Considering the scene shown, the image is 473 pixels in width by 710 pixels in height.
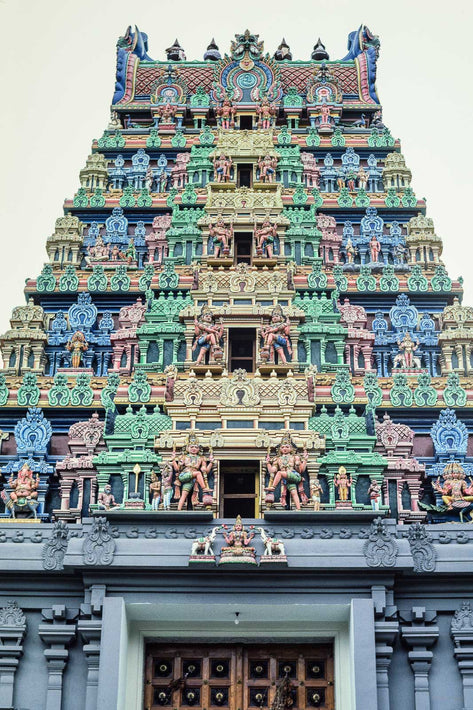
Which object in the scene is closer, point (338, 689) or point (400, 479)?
point (338, 689)

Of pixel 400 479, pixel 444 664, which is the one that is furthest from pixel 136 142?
pixel 444 664

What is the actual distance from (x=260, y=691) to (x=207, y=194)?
58.0 feet

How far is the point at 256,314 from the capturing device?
33.2 meters

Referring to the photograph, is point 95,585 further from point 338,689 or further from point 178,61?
point 178,61

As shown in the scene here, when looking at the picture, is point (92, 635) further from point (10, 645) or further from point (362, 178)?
point (362, 178)

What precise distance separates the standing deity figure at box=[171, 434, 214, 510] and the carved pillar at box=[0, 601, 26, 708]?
4502 millimetres

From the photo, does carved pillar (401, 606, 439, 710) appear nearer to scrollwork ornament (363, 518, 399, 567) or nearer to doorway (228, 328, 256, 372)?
scrollwork ornament (363, 518, 399, 567)

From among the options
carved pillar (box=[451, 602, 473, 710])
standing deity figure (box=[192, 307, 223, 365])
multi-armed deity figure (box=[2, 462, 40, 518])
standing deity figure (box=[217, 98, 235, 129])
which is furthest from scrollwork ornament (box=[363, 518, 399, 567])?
standing deity figure (box=[217, 98, 235, 129])

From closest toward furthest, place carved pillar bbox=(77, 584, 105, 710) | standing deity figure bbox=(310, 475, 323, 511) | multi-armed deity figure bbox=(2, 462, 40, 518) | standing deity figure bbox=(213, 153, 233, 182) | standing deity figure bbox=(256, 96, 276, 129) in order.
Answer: carved pillar bbox=(77, 584, 105, 710) → standing deity figure bbox=(310, 475, 323, 511) → multi-armed deity figure bbox=(2, 462, 40, 518) → standing deity figure bbox=(213, 153, 233, 182) → standing deity figure bbox=(256, 96, 276, 129)

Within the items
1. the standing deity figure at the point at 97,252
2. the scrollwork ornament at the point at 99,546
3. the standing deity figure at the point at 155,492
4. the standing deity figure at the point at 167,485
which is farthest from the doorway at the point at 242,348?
the scrollwork ornament at the point at 99,546

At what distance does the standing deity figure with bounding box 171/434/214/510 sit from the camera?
94.1ft

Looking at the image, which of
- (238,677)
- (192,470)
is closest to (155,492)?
(192,470)

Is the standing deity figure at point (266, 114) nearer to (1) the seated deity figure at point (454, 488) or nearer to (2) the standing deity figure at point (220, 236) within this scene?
(2) the standing deity figure at point (220, 236)

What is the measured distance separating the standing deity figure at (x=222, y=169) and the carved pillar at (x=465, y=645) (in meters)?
18.1
